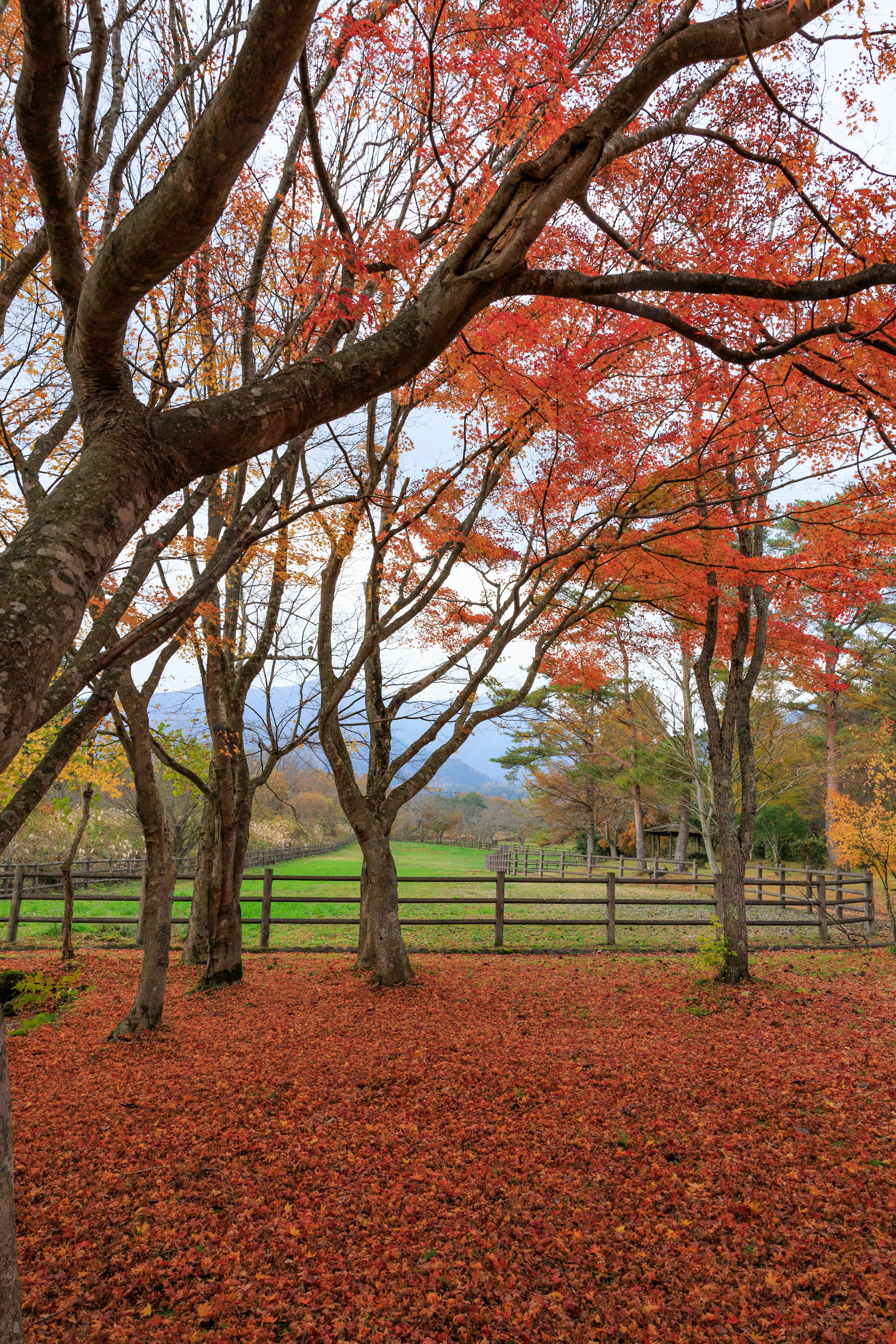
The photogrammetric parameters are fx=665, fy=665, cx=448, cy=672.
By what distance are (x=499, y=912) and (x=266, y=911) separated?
128 inches

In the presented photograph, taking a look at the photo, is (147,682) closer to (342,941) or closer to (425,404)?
(425,404)

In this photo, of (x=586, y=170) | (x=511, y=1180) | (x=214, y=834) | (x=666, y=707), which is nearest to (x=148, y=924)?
(x=214, y=834)

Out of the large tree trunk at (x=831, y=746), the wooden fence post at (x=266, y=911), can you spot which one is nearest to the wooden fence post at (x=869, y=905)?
the large tree trunk at (x=831, y=746)

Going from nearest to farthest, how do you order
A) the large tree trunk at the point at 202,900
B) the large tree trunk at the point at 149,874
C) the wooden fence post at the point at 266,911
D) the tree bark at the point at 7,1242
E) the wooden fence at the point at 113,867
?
the tree bark at the point at 7,1242 → the large tree trunk at the point at 149,874 → the large tree trunk at the point at 202,900 → the wooden fence post at the point at 266,911 → the wooden fence at the point at 113,867

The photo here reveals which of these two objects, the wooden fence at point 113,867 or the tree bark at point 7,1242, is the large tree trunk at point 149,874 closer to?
the wooden fence at point 113,867

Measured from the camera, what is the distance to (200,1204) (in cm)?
286

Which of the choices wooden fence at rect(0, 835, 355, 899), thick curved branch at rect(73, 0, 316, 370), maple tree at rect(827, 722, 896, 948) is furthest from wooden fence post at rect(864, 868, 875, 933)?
thick curved branch at rect(73, 0, 316, 370)

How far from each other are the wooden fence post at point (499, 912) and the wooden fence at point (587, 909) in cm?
2

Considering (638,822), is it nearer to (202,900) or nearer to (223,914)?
(202,900)

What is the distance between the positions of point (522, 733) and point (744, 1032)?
52.4ft

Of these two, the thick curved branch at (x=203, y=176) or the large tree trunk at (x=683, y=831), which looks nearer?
the thick curved branch at (x=203, y=176)

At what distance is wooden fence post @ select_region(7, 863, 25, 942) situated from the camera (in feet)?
30.5

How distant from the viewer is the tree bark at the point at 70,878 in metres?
6.89

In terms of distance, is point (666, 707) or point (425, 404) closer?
point (425, 404)
